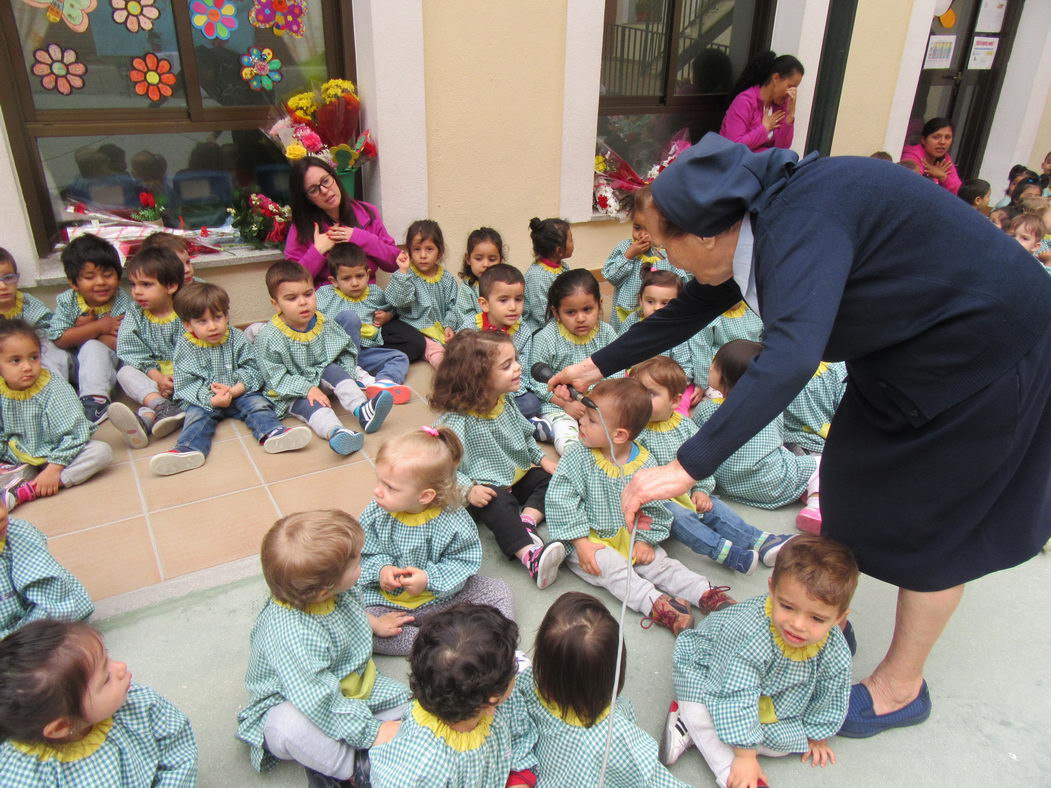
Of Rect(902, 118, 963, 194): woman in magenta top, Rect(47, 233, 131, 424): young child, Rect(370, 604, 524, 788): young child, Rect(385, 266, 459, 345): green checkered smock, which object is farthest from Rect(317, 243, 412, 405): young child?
Rect(902, 118, 963, 194): woman in magenta top

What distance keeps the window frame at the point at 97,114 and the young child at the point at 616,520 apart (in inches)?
128

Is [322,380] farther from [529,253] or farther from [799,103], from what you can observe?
[799,103]

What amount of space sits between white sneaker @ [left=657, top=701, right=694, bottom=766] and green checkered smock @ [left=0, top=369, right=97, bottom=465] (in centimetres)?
264

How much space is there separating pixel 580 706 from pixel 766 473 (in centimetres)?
168

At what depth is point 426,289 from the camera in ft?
14.5

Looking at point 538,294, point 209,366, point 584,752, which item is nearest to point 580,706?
point 584,752

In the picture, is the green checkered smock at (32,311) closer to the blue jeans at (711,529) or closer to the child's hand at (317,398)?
the child's hand at (317,398)

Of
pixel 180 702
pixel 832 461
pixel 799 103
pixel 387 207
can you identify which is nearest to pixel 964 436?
pixel 832 461

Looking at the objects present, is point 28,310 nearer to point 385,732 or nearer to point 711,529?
point 385,732

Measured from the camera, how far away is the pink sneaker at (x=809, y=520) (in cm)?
290

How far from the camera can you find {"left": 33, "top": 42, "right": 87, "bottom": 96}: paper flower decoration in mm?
3854

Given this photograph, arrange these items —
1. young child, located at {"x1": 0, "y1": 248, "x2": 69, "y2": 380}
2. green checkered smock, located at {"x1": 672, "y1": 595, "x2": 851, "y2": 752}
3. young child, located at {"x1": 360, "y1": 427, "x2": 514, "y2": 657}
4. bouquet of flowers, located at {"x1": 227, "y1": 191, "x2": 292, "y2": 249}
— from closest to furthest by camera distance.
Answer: green checkered smock, located at {"x1": 672, "y1": 595, "x2": 851, "y2": 752} → young child, located at {"x1": 360, "y1": 427, "x2": 514, "y2": 657} → young child, located at {"x1": 0, "y1": 248, "x2": 69, "y2": 380} → bouquet of flowers, located at {"x1": 227, "y1": 191, "x2": 292, "y2": 249}

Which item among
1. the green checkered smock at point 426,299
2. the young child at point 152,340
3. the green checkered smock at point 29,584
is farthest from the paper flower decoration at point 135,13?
the green checkered smock at point 29,584

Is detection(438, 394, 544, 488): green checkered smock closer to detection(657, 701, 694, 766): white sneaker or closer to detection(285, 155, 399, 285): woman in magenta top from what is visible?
detection(657, 701, 694, 766): white sneaker
